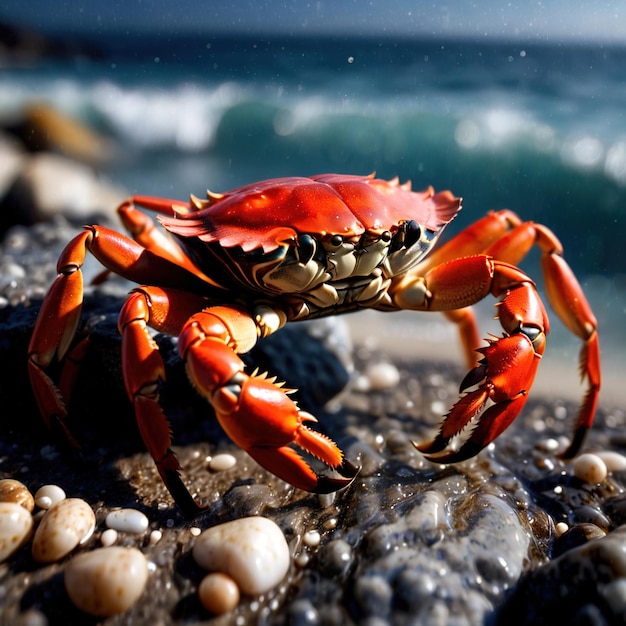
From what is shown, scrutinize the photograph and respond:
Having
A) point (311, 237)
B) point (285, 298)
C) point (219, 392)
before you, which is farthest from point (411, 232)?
point (219, 392)

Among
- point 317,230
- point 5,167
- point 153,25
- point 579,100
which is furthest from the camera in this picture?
point 579,100

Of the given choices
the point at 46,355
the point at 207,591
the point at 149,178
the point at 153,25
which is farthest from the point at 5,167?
the point at 207,591

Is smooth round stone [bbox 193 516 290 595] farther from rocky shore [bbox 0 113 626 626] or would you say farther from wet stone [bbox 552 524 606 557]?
wet stone [bbox 552 524 606 557]

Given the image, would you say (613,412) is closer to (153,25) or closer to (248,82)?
(153,25)

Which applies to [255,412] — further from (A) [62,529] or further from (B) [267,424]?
(A) [62,529]

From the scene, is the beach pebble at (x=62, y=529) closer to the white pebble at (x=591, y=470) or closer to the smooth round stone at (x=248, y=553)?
the smooth round stone at (x=248, y=553)

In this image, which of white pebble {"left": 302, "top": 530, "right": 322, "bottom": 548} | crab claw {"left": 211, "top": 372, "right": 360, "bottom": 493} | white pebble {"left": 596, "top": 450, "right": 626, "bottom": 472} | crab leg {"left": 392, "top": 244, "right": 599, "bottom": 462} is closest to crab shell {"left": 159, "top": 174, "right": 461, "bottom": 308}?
crab leg {"left": 392, "top": 244, "right": 599, "bottom": 462}

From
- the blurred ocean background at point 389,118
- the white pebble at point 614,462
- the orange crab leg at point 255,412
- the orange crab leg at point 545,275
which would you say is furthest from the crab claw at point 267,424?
the blurred ocean background at point 389,118
